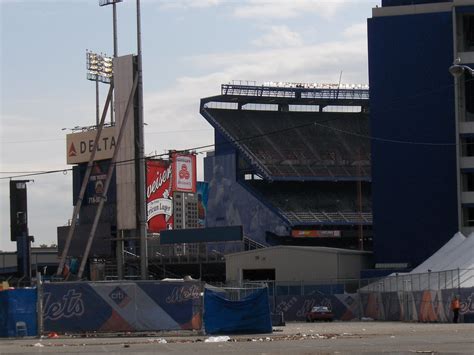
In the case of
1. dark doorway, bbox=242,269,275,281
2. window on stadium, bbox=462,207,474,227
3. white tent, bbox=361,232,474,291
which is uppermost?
window on stadium, bbox=462,207,474,227

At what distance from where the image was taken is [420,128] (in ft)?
251

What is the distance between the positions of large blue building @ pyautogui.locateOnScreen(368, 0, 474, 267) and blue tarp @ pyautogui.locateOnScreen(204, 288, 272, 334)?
38.8m

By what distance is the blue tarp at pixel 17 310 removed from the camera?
3656cm

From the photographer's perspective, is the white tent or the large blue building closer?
the white tent

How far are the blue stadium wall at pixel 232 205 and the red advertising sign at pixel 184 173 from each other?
17.9 ft

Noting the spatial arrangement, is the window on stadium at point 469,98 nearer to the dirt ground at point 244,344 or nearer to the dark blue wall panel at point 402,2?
the dark blue wall panel at point 402,2

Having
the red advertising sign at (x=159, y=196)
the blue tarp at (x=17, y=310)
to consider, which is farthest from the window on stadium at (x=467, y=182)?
the blue tarp at (x=17, y=310)

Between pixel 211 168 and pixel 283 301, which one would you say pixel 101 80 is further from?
pixel 283 301

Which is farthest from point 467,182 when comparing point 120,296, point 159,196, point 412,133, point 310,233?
point 120,296

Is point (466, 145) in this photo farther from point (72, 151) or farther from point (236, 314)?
point (72, 151)

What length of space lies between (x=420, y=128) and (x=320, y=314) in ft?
64.7

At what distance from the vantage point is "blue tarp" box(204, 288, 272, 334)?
37.7m

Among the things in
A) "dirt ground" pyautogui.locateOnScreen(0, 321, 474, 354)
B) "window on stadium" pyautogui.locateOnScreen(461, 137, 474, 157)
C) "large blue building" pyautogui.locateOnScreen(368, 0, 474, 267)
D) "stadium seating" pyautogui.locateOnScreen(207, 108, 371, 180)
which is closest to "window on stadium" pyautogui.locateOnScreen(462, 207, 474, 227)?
"large blue building" pyautogui.locateOnScreen(368, 0, 474, 267)

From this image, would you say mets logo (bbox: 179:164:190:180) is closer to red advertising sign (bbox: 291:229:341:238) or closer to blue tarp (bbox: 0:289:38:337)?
red advertising sign (bbox: 291:229:341:238)
